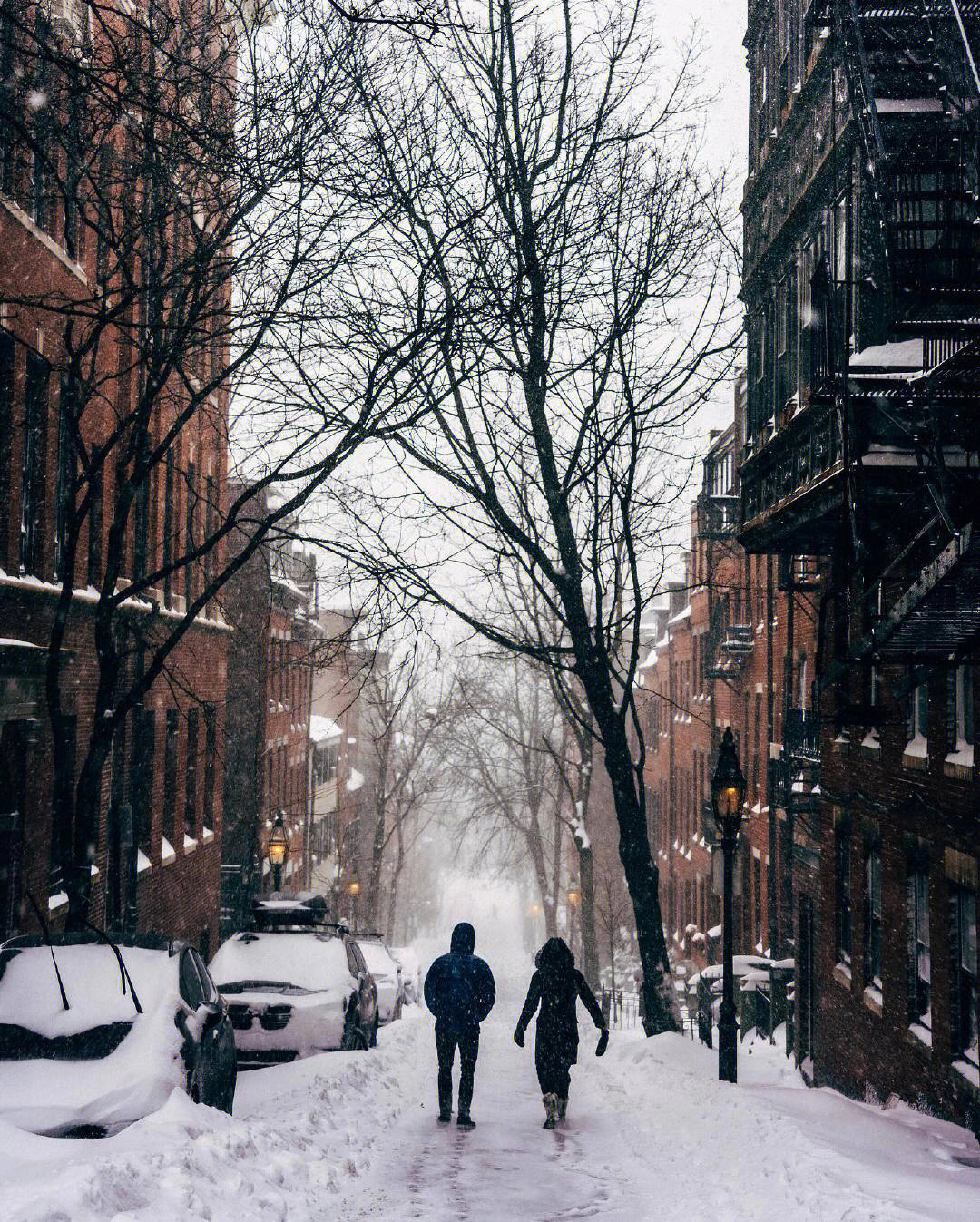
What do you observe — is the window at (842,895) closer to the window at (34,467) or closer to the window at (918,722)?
the window at (918,722)

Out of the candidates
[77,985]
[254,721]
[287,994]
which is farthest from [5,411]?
[254,721]

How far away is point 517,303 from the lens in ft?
40.5

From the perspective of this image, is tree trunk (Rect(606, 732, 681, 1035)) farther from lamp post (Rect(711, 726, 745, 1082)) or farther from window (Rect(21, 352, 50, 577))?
window (Rect(21, 352, 50, 577))

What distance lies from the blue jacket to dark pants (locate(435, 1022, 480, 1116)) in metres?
0.06

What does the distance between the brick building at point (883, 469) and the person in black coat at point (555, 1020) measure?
3.20 meters

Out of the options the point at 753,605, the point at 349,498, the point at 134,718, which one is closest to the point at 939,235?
the point at 349,498

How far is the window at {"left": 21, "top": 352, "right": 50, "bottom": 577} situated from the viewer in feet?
52.7

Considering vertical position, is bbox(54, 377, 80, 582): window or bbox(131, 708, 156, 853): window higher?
bbox(54, 377, 80, 582): window

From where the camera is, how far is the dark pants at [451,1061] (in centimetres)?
1062

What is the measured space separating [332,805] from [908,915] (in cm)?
5004

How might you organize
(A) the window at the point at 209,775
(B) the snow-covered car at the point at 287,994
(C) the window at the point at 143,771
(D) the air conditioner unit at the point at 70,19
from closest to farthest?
(D) the air conditioner unit at the point at 70,19, (B) the snow-covered car at the point at 287,994, (C) the window at the point at 143,771, (A) the window at the point at 209,775

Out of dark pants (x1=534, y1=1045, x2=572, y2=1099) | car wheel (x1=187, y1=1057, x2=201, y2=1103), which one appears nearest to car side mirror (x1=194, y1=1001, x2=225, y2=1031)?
car wheel (x1=187, y1=1057, x2=201, y2=1103)

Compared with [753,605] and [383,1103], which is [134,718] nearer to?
[383,1103]

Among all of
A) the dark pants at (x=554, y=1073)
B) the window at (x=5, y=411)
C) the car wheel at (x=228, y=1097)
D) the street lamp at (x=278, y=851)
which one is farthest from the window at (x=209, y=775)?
the car wheel at (x=228, y=1097)
